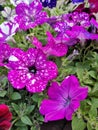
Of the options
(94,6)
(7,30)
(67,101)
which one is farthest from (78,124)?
(94,6)

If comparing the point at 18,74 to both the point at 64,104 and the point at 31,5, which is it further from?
the point at 31,5

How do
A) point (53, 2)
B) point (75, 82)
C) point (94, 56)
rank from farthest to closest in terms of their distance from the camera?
point (53, 2), point (94, 56), point (75, 82)

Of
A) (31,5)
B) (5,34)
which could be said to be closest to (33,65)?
(5,34)

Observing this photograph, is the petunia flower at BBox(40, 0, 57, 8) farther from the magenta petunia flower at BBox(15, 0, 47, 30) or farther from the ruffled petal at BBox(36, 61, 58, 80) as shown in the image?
the ruffled petal at BBox(36, 61, 58, 80)

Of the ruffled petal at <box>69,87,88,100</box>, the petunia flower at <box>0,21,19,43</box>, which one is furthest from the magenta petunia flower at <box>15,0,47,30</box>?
the ruffled petal at <box>69,87,88,100</box>

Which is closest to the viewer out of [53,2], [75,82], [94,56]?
[75,82]

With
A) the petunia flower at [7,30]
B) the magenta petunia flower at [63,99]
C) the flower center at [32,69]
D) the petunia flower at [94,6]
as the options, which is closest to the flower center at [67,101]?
the magenta petunia flower at [63,99]
